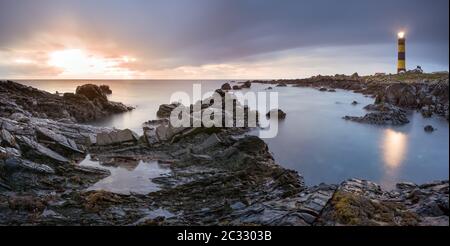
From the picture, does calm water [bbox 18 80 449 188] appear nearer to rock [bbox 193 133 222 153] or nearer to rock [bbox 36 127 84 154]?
rock [bbox 193 133 222 153]

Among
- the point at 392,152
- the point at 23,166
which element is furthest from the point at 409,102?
the point at 23,166

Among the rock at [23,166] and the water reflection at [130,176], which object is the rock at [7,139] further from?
the water reflection at [130,176]

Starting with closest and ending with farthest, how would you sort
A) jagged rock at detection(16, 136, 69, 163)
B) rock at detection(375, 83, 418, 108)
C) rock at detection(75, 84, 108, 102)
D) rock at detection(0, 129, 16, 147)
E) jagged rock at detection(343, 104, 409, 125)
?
rock at detection(0, 129, 16, 147) → jagged rock at detection(16, 136, 69, 163) → jagged rock at detection(343, 104, 409, 125) → rock at detection(375, 83, 418, 108) → rock at detection(75, 84, 108, 102)

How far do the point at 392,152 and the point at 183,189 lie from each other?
9.90 meters

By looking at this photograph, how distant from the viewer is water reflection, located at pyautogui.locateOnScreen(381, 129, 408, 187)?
41.7 feet

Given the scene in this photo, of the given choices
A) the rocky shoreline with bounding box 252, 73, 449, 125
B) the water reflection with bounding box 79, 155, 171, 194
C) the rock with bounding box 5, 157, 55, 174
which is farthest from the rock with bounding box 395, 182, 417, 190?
the rocky shoreline with bounding box 252, 73, 449, 125

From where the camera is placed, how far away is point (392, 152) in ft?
52.9

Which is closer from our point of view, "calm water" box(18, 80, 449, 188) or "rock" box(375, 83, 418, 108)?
"calm water" box(18, 80, 449, 188)

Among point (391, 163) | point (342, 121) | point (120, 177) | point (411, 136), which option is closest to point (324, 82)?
point (342, 121)

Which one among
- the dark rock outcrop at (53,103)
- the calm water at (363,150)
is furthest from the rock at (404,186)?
the dark rock outcrop at (53,103)

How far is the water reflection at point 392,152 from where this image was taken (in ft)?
41.7

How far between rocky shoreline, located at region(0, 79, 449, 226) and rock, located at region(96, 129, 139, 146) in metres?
0.04
